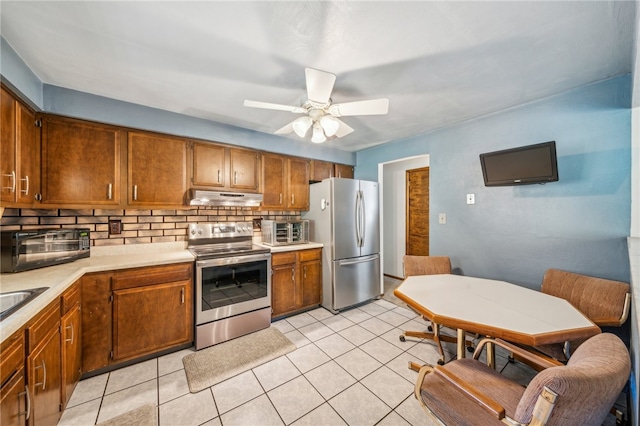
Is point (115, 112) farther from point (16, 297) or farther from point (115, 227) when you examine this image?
point (16, 297)

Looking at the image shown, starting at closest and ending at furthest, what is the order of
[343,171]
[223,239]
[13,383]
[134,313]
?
[13,383] → [134,313] → [223,239] → [343,171]

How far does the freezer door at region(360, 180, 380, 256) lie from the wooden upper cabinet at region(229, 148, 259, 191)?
4.89 ft

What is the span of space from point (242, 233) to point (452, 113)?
9.45ft

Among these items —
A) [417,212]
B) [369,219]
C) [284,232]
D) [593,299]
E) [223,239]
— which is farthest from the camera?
[417,212]

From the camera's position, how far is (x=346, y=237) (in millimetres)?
3287

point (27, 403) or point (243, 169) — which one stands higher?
point (243, 169)

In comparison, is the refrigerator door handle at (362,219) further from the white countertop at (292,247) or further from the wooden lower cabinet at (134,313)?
the wooden lower cabinet at (134,313)

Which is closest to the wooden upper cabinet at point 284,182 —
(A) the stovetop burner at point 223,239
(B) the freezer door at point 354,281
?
(A) the stovetop burner at point 223,239

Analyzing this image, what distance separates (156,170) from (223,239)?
1.06 m

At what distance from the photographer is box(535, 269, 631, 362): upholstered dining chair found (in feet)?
5.55

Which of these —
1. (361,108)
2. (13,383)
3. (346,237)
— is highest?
(361,108)

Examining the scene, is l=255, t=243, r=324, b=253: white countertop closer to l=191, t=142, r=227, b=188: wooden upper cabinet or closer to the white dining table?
l=191, t=142, r=227, b=188: wooden upper cabinet

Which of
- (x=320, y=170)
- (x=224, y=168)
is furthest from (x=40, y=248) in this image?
(x=320, y=170)

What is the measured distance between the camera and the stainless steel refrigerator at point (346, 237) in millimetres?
3203
